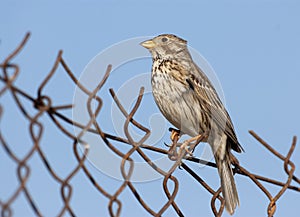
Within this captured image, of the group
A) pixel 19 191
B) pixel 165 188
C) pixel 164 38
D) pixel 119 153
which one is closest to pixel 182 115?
pixel 164 38

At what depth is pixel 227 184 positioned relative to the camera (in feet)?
16.0

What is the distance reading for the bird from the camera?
5.29m

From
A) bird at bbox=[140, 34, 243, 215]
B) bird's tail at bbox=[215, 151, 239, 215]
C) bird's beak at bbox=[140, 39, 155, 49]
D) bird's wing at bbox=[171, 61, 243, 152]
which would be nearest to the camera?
bird's tail at bbox=[215, 151, 239, 215]

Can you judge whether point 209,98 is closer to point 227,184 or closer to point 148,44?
point 148,44

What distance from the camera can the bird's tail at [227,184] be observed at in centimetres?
469

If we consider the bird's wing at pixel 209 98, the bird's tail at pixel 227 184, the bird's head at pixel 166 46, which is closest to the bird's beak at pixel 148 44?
the bird's head at pixel 166 46

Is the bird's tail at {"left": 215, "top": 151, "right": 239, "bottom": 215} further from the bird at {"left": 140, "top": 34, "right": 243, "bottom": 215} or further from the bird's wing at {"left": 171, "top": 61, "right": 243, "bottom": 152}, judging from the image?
the bird's wing at {"left": 171, "top": 61, "right": 243, "bottom": 152}

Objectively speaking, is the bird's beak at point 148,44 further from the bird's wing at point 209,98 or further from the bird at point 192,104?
the bird's wing at point 209,98

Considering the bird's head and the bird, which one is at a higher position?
the bird's head

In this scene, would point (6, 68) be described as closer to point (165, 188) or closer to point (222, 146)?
point (165, 188)

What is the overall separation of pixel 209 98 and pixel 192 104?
256 mm

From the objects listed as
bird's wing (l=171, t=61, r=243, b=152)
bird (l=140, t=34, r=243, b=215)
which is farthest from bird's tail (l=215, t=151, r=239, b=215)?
bird's wing (l=171, t=61, r=243, b=152)

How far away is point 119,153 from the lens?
280cm

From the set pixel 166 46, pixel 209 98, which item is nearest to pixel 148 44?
pixel 166 46
